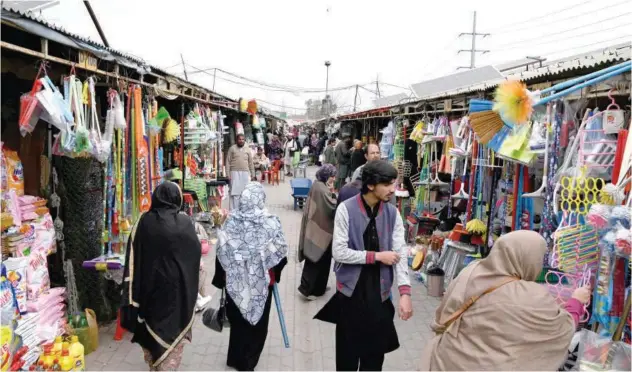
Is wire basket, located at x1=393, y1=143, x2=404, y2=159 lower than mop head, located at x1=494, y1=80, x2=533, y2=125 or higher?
lower

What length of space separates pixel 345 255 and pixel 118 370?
235cm

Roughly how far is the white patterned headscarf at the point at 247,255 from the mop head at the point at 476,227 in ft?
8.58

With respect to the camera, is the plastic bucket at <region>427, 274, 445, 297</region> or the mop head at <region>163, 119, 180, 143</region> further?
the mop head at <region>163, 119, 180, 143</region>

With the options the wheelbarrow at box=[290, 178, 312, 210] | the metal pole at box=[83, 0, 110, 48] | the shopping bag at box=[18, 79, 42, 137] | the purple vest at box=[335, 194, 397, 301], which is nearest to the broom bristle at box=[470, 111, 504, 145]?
the purple vest at box=[335, 194, 397, 301]

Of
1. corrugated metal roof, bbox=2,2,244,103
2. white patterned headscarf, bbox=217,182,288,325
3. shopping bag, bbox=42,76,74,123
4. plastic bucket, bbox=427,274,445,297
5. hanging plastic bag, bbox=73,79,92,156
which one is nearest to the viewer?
corrugated metal roof, bbox=2,2,244,103

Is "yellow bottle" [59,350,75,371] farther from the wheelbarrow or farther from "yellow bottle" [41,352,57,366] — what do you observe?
the wheelbarrow

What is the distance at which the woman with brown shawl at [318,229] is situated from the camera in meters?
5.59

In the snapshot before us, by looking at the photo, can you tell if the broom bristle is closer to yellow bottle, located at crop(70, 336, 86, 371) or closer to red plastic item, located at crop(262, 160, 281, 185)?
yellow bottle, located at crop(70, 336, 86, 371)

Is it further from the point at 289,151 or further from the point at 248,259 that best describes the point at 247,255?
the point at 289,151

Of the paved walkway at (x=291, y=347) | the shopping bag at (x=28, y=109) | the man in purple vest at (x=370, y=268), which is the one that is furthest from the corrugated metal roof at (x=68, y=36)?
the paved walkway at (x=291, y=347)

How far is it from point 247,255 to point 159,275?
759 millimetres

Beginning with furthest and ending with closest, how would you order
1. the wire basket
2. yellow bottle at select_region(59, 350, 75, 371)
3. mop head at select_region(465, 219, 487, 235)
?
the wire basket < mop head at select_region(465, 219, 487, 235) < yellow bottle at select_region(59, 350, 75, 371)

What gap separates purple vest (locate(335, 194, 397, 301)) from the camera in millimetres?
3107

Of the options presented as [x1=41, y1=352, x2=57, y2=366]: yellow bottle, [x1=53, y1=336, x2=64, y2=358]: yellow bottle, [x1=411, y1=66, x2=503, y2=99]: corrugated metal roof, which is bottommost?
[x1=41, y1=352, x2=57, y2=366]: yellow bottle
